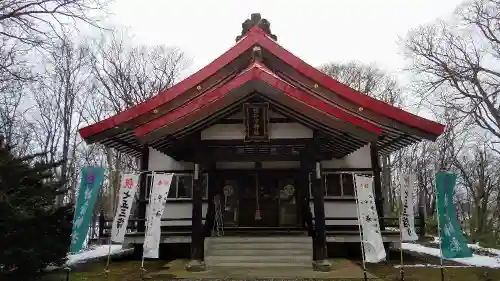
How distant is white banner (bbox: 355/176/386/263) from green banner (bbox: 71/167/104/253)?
18.7 ft

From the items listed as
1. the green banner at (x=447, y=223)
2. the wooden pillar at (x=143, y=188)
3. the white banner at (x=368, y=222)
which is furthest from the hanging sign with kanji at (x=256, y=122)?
the wooden pillar at (x=143, y=188)

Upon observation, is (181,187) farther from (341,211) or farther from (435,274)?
(435,274)

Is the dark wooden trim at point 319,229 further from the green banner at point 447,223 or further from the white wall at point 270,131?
the green banner at point 447,223

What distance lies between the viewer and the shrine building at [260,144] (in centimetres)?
806

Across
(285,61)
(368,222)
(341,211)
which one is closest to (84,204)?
(368,222)

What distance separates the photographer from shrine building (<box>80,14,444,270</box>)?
8.06 meters

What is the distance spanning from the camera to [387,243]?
35.2 feet

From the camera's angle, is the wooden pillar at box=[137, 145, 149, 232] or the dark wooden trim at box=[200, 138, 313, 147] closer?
the dark wooden trim at box=[200, 138, 313, 147]

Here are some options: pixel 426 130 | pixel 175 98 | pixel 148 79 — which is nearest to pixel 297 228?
pixel 426 130

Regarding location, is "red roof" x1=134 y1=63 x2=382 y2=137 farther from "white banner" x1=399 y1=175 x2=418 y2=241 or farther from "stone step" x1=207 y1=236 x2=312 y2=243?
"stone step" x1=207 y1=236 x2=312 y2=243

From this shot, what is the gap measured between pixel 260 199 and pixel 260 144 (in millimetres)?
3435

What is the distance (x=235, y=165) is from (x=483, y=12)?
10667 millimetres

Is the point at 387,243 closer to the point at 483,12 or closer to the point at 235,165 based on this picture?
the point at 235,165

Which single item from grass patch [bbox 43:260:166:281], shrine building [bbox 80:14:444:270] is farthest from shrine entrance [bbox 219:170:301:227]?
grass patch [bbox 43:260:166:281]
